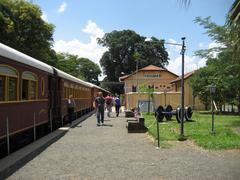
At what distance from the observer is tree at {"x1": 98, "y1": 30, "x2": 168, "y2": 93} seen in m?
93.8

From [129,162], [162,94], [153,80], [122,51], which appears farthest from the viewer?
[122,51]

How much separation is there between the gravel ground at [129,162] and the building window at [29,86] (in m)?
1.79

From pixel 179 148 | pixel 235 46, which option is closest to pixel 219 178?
pixel 235 46

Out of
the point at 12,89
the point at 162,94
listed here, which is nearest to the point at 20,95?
the point at 12,89

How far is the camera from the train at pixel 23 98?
1162 cm

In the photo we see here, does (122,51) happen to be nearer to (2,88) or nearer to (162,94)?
(162,94)

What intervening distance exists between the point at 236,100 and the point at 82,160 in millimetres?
34351

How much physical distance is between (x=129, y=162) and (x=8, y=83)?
152 inches

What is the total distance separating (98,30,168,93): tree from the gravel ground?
7873cm

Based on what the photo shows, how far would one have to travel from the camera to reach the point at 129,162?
35.1 ft

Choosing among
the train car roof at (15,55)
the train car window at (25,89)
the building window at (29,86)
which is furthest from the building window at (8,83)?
the building window at (29,86)

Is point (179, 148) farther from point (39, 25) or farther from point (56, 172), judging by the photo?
point (39, 25)

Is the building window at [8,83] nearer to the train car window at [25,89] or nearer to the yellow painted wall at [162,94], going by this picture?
the train car window at [25,89]

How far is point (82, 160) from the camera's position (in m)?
11.1
